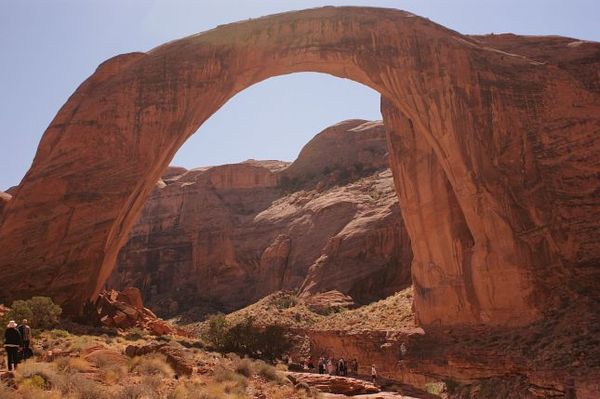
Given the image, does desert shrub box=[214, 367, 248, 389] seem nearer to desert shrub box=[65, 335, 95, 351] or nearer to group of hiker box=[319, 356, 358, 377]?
desert shrub box=[65, 335, 95, 351]

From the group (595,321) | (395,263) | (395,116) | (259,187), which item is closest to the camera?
(595,321)

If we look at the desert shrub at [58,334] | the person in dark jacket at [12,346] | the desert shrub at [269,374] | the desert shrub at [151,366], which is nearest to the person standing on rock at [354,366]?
the desert shrub at [269,374]

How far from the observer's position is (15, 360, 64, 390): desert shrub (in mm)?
7882

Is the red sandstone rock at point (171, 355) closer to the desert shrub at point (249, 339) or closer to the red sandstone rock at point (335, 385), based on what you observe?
the red sandstone rock at point (335, 385)

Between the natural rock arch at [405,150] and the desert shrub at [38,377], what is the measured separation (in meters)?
10.8

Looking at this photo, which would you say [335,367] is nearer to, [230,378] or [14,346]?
[230,378]

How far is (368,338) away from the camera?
22.7 meters

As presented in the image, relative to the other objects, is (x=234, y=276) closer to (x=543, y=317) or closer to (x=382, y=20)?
(x=382, y=20)

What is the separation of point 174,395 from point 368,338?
15.2 metres

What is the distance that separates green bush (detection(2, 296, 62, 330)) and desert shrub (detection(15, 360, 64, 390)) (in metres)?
6.73

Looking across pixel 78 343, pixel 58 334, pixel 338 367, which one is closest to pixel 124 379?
pixel 78 343

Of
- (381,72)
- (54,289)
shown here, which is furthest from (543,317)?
(54,289)

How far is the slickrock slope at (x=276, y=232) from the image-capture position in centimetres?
3600

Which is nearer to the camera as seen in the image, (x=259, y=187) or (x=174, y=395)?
(x=174, y=395)
